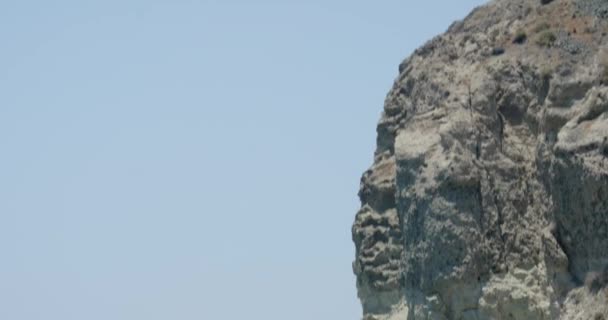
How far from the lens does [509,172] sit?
1502 inches

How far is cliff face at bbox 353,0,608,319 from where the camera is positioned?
34406 millimetres

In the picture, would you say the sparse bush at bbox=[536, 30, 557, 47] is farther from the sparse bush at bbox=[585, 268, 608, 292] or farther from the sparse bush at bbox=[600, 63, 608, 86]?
the sparse bush at bbox=[585, 268, 608, 292]

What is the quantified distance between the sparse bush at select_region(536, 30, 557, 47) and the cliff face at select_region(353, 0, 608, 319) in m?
0.04

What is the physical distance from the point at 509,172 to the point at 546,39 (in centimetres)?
366

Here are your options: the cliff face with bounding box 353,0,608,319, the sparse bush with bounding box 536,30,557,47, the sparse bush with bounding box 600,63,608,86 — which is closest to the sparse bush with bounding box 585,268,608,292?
the cliff face with bounding box 353,0,608,319

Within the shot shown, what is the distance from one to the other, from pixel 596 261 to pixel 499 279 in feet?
11.8

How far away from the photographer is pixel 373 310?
43.2 meters

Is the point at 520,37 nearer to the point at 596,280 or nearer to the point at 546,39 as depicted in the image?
the point at 546,39

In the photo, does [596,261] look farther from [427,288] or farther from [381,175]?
[381,175]

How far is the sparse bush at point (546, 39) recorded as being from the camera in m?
39.2

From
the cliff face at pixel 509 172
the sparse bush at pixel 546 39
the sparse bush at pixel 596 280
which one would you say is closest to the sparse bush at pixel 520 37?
the cliff face at pixel 509 172

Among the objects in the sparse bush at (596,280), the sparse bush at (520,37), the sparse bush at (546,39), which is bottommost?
the sparse bush at (596,280)

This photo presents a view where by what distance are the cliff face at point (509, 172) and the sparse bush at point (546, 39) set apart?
0.04m

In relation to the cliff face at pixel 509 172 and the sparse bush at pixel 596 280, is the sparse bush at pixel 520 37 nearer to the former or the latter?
the cliff face at pixel 509 172
